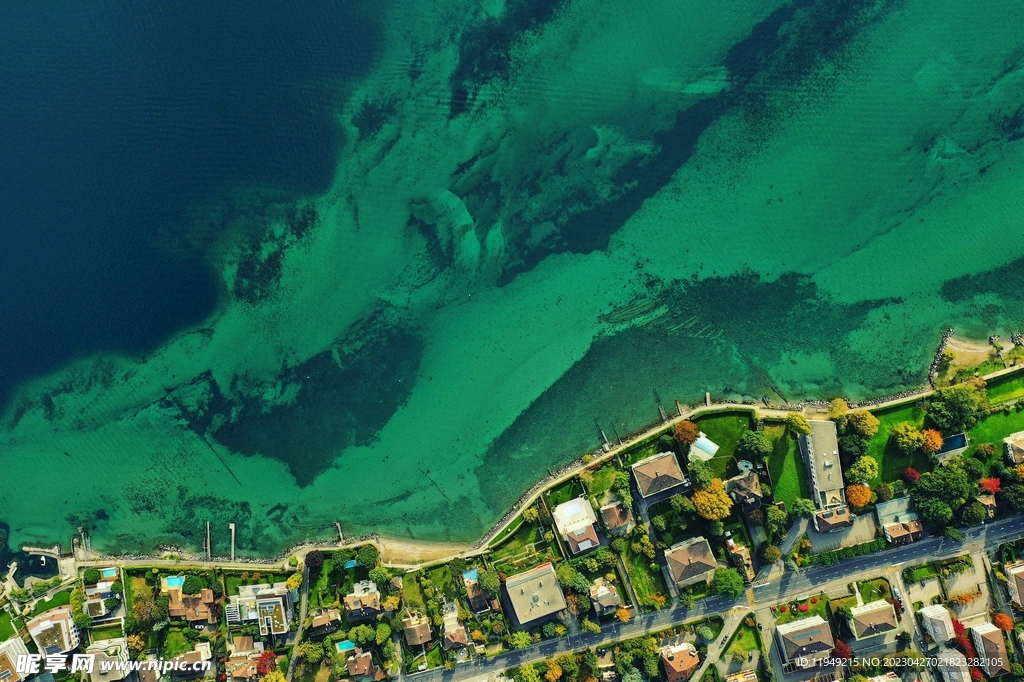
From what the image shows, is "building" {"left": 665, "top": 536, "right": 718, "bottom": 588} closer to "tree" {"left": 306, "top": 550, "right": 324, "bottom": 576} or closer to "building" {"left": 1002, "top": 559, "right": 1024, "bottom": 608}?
"building" {"left": 1002, "top": 559, "right": 1024, "bottom": 608}

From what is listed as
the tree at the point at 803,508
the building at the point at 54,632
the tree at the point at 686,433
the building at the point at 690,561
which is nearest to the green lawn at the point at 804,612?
the building at the point at 690,561

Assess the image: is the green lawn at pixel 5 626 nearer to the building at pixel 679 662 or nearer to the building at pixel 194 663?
the building at pixel 194 663

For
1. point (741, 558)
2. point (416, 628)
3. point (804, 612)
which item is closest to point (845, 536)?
point (804, 612)

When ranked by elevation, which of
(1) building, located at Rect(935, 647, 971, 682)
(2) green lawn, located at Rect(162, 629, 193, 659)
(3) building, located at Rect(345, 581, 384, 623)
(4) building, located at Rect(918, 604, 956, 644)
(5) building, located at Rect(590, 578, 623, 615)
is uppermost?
(2) green lawn, located at Rect(162, 629, 193, 659)

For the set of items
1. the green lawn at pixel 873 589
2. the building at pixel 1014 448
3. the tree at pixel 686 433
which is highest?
the tree at pixel 686 433


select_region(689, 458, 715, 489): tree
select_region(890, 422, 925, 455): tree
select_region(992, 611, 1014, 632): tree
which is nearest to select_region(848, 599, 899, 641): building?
select_region(992, 611, 1014, 632): tree

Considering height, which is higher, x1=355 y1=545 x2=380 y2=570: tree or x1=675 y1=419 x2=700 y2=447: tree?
x1=675 y1=419 x2=700 y2=447: tree

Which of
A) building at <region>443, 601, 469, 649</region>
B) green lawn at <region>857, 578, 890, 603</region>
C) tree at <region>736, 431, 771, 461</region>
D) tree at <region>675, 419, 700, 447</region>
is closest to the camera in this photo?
tree at <region>736, 431, 771, 461</region>
